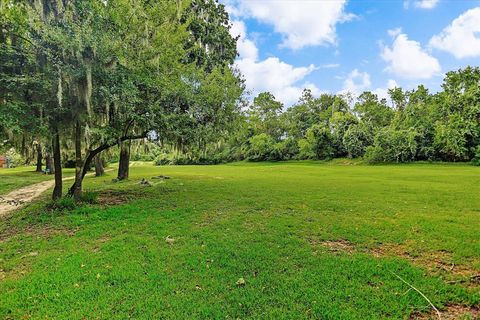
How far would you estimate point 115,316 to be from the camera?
3.90 metres

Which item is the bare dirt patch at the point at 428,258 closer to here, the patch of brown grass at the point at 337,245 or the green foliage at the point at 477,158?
the patch of brown grass at the point at 337,245

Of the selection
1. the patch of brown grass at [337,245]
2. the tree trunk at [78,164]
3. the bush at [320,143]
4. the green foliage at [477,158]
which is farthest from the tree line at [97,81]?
the bush at [320,143]

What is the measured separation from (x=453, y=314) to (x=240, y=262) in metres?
3.23

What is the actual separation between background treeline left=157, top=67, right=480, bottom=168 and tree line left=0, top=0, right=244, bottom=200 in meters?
2.54

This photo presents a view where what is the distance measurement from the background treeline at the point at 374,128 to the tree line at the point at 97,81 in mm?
2536

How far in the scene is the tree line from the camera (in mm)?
7965

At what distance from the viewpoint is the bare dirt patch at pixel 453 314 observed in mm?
3787

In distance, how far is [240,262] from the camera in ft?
18.1

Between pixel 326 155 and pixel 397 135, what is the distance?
12.7 m

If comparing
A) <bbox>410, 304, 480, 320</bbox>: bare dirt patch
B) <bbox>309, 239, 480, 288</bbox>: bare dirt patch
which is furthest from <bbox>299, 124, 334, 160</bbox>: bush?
<bbox>410, 304, 480, 320</bbox>: bare dirt patch

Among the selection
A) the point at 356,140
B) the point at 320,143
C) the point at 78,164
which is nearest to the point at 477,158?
the point at 356,140

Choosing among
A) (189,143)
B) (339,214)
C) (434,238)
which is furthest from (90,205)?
(434,238)

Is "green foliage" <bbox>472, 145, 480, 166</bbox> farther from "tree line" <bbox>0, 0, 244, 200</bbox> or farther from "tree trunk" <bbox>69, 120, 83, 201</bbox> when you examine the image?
"tree trunk" <bbox>69, 120, 83, 201</bbox>

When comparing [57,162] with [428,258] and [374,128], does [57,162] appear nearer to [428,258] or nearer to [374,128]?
[428,258]
